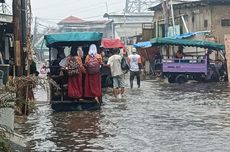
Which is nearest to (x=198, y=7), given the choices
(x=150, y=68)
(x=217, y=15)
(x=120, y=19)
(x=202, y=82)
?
(x=217, y=15)

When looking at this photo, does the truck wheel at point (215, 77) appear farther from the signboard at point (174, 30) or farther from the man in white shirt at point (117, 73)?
the signboard at point (174, 30)

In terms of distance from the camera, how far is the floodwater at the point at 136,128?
953 cm

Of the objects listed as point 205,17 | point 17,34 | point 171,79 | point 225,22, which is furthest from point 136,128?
point 205,17

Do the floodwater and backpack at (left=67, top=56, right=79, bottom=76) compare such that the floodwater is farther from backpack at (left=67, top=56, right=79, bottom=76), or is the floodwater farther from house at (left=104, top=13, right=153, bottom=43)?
house at (left=104, top=13, right=153, bottom=43)

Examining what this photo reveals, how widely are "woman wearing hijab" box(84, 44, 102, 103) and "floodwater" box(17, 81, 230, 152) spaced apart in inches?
22.4

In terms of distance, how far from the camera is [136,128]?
11523mm

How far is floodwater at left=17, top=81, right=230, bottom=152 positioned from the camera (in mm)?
9531

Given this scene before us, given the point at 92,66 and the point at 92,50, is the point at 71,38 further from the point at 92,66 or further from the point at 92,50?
the point at 92,66

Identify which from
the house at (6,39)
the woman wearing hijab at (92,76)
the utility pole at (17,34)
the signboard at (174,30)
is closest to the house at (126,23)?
the signboard at (174,30)

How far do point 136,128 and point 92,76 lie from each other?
3.30m

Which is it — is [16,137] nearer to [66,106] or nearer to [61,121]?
[61,121]

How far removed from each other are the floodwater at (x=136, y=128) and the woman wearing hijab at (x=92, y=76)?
1.86 ft

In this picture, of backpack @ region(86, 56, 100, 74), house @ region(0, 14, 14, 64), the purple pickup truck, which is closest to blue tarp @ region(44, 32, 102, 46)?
backpack @ region(86, 56, 100, 74)

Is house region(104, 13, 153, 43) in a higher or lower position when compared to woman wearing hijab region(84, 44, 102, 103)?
higher
